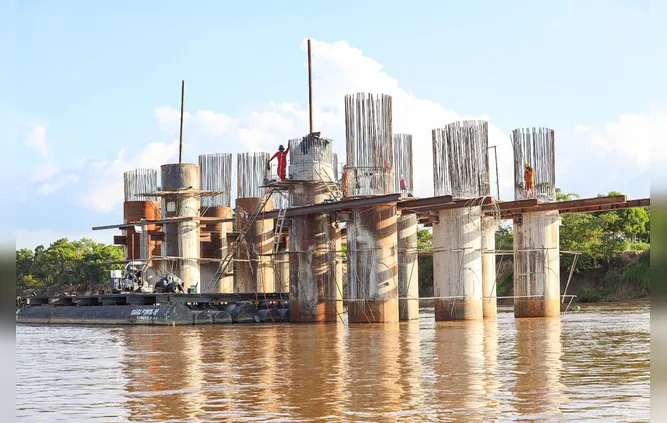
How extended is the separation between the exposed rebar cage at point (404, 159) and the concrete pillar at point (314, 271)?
521cm

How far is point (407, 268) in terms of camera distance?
4462cm

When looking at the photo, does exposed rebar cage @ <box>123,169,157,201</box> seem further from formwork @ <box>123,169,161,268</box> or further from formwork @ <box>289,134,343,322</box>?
formwork @ <box>289,134,343,322</box>

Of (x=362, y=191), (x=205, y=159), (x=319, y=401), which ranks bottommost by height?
(x=319, y=401)

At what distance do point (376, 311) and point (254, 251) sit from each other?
1605 cm

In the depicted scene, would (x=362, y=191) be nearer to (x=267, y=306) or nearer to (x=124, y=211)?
(x=267, y=306)

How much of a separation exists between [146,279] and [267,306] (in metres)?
15.0

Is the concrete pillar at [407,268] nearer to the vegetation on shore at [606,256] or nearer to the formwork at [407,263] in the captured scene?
the formwork at [407,263]

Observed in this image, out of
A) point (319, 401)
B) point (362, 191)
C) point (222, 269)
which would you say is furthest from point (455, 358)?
point (222, 269)

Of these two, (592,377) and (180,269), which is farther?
(180,269)

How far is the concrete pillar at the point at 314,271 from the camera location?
43.6 m

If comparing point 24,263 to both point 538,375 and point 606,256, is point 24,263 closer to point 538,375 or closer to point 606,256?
point 606,256

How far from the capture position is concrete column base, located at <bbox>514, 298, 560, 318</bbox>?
43.1m

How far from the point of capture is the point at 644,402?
13781mm

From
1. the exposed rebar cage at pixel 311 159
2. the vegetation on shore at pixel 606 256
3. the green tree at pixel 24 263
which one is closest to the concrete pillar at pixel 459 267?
the exposed rebar cage at pixel 311 159
